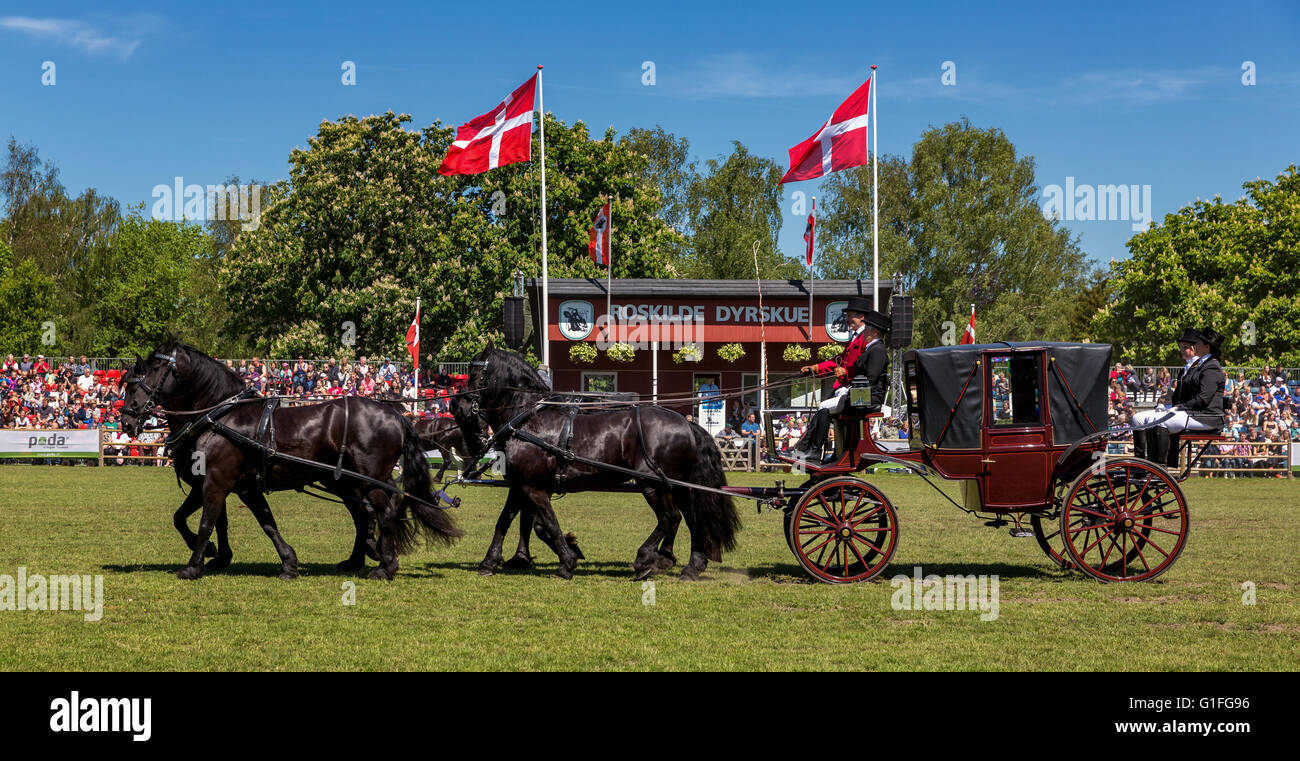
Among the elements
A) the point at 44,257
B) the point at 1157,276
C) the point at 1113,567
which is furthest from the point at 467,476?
the point at 44,257

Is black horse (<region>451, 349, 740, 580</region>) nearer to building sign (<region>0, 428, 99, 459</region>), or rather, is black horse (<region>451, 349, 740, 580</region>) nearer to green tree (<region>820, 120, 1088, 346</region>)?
building sign (<region>0, 428, 99, 459</region>)

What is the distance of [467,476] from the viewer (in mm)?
11680

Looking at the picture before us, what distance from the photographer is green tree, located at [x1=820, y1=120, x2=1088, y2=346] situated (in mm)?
56938

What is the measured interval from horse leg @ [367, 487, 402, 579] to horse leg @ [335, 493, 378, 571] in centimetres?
37

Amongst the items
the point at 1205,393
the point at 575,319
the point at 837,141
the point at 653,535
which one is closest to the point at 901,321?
the point at 837,141

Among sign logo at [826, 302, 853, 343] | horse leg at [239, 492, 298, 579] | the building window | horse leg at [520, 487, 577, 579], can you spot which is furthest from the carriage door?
the building window

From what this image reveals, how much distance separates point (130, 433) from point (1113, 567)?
32.0ft

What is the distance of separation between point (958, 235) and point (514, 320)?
3271cm

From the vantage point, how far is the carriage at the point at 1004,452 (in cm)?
1035

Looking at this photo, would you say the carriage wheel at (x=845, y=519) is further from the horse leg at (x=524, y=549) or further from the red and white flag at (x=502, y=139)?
the red and white flag at (x=502, y=139)

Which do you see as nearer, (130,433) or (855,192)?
(130,433)

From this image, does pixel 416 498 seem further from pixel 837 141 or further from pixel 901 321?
pixel 901 321

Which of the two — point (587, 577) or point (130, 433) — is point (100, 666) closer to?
point (130, 433)
